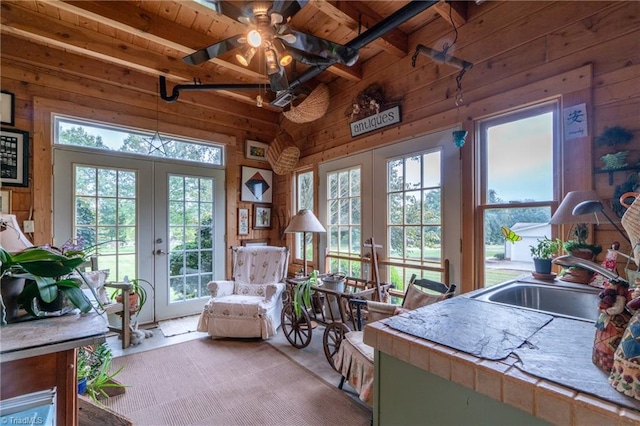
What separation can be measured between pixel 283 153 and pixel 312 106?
822mm

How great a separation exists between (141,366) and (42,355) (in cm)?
188

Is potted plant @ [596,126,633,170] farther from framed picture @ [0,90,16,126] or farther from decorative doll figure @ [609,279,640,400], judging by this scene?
framed picture @ [0,90,16,126]

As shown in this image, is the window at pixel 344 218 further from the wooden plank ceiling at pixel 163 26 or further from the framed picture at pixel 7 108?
the framed picture at pixel 7 108

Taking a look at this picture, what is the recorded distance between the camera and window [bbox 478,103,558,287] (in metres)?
2.01

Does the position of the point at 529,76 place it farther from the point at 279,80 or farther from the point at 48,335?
the point at 48,335

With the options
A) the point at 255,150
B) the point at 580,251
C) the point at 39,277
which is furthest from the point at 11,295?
the point at 255,150

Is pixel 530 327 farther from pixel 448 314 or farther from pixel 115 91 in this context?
pixel 115 91

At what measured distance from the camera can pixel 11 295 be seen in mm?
1006

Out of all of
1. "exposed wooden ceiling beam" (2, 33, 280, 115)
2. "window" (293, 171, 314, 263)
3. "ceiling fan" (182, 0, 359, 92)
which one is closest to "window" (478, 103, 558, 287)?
"ceiling fan" (182, 0, 359, 92)

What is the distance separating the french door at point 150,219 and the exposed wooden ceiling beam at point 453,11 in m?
3.15

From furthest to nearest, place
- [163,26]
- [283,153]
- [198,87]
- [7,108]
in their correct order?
[283,153] < [198,87] < [7,108] < [163,26]

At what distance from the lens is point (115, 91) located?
3.30m

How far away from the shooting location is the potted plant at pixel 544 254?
172 centimetres

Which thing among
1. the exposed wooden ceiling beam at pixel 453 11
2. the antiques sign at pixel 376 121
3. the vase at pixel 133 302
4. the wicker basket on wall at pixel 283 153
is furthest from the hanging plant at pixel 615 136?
the vase at pixel 133 302
